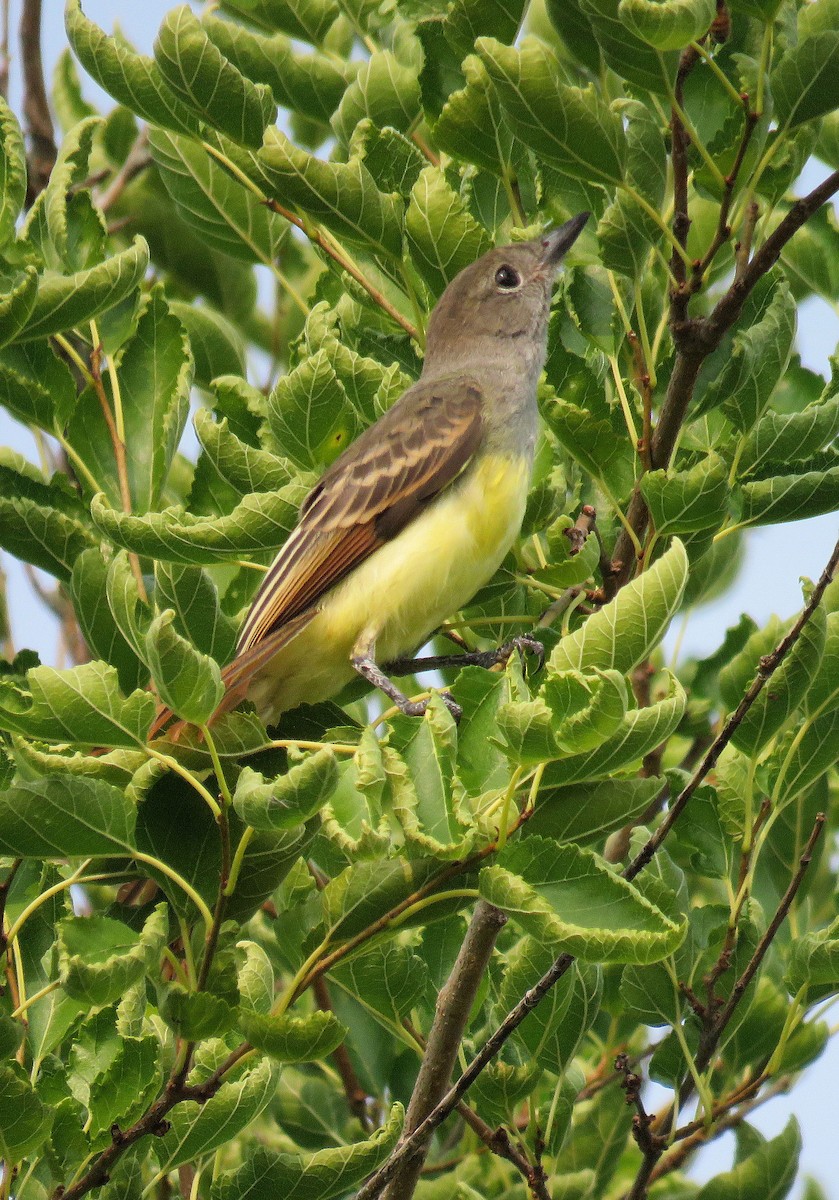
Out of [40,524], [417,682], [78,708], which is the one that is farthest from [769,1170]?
[40,524]

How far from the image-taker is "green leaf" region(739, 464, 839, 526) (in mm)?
3936

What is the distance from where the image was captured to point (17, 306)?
3.86 metres

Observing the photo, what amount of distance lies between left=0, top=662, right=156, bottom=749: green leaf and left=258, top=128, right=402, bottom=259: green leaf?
155cm

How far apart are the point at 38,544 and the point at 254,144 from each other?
4.04 ft

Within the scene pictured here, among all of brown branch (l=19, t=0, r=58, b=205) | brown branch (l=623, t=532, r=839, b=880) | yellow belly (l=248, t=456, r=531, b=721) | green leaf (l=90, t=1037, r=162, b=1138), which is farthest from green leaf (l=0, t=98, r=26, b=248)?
brown branch (l=19, t=0, r=58, b=205)

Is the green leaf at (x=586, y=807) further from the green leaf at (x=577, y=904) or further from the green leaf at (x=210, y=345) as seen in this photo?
the green leaf at (x=210, y=345)

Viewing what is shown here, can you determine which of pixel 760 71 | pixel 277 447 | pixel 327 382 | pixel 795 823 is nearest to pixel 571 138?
pixel 760 71

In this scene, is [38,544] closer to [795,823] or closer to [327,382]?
[327,382]

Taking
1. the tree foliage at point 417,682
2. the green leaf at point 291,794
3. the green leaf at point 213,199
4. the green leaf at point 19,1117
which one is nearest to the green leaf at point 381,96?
the tree foliage at point 417,682

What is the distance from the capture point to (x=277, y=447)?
4.55 m

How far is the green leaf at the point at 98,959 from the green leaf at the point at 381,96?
2604mm

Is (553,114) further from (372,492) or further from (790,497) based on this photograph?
(372,492)

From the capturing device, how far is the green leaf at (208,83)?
4.06 metres

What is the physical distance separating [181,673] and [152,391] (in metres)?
1.71
